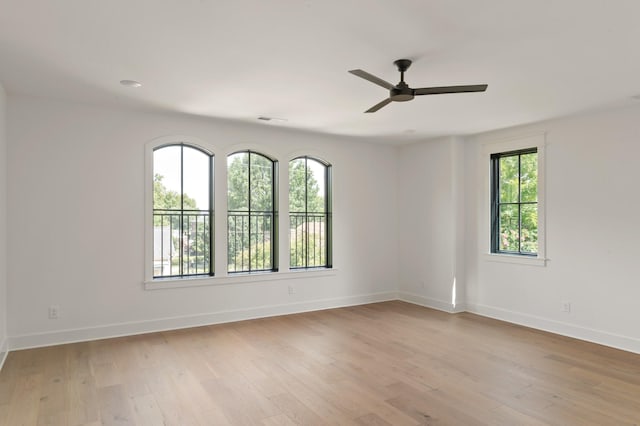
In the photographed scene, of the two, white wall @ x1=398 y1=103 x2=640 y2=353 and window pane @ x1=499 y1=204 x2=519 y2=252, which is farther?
window pane @ x1=499 y1=204 x2=519 y2=252

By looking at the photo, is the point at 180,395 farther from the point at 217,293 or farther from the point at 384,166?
the point at 384,166

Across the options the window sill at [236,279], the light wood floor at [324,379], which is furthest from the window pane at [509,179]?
the window sill at [236,279]

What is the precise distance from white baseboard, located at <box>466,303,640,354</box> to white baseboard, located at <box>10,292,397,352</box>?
1837 mm

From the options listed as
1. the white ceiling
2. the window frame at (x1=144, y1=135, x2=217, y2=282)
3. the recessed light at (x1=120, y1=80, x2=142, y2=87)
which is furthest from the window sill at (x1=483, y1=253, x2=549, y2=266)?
the recessed light at (x1=120, y1=80, x2=142, y2=87)

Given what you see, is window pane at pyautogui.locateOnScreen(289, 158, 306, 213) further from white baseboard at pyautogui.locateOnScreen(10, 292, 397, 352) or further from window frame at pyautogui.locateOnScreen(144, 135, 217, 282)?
white baseboard at pyautogui.locateOnScreen(10, 292, 397, 352)

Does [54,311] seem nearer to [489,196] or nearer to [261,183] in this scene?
[261,183]

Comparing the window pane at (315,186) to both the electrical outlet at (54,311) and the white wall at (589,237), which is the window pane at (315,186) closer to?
the white wall at (589,237)

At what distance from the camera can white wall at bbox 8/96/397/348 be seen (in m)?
4.34

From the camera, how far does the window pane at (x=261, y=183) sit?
19.1 feet

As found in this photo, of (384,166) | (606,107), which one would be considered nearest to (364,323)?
(384,166)

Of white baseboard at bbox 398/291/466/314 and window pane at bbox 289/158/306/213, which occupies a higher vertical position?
window pane at bbox 289/158/306/213

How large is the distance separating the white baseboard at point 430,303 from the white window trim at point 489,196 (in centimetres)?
85

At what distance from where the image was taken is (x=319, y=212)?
255 inches

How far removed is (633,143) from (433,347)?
10.0ft
